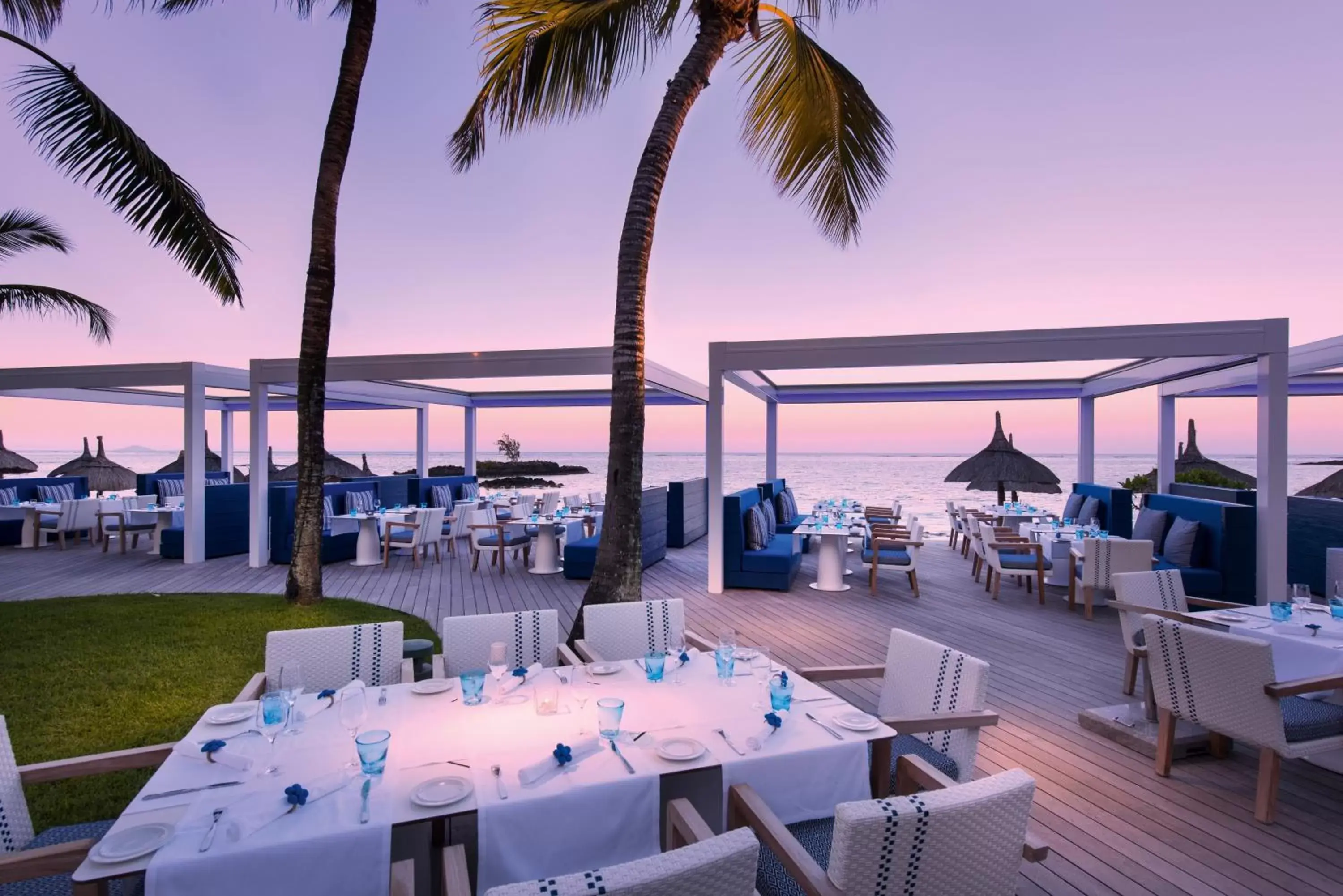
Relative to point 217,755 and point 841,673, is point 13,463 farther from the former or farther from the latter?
point 841,673

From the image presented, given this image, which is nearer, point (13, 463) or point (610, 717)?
point (610, 717)

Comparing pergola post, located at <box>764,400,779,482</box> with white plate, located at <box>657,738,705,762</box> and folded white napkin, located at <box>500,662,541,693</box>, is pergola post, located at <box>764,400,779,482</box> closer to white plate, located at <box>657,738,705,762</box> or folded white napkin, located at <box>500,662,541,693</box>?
folded white napkin, located at <box>500,662,541,693</box>

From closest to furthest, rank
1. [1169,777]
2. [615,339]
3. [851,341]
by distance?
[1169,777] → [615,339] → [851,341]

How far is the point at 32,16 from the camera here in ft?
20.3

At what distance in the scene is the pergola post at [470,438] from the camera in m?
15.3

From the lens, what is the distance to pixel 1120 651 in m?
5.81

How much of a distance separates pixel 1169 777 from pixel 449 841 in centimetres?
373

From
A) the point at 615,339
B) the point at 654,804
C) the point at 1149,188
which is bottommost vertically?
the point at 654,804

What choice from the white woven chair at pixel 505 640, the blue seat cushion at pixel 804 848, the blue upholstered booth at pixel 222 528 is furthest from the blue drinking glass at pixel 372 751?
the blue upholstered booth at pixel 222 528

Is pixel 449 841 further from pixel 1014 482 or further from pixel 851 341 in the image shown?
pixel 1014 482

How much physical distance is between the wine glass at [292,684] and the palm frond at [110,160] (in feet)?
16.4

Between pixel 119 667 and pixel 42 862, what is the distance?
4703 millimetres

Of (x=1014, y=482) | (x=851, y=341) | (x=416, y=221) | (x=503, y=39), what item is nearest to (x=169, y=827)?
(x=503, y=39)

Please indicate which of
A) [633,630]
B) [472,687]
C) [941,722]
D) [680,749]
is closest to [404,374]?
[633,630]
